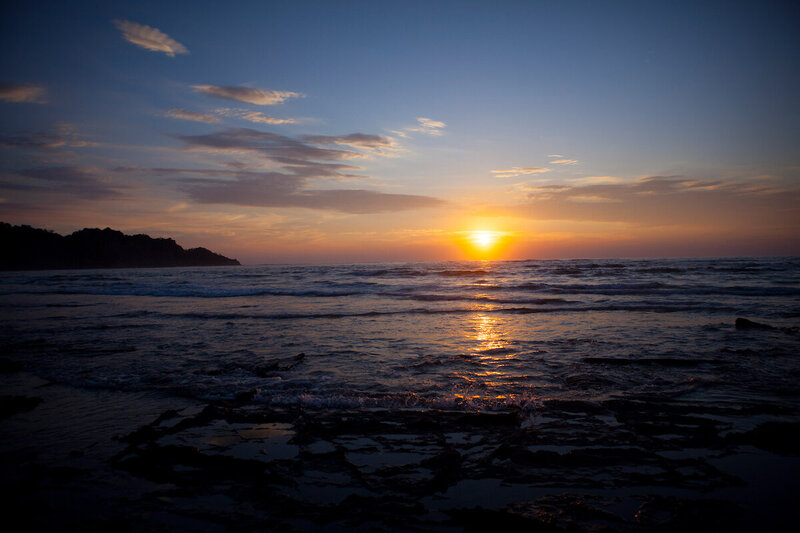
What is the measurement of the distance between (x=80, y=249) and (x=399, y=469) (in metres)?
115

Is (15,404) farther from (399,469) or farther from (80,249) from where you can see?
(80,249)

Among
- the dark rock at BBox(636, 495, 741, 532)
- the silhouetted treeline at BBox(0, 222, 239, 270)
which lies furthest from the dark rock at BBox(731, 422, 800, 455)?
the silhouetted treeline at BBox(0, 222, 239, 270)

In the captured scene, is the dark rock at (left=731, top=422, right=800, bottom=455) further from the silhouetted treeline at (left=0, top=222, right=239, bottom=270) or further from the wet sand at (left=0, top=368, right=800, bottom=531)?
the silhouetted treeline at (left=0, top=222, right=239, bottom=270)

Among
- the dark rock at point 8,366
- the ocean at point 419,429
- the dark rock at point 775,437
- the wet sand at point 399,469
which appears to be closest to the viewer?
the wet sand at point 399,469

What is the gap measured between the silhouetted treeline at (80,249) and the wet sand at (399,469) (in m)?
107

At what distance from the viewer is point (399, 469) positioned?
317 cm

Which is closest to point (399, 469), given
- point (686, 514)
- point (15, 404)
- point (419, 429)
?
point (419, 429)

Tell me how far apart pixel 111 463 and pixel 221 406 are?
1494mm

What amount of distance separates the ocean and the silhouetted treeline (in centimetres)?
10277

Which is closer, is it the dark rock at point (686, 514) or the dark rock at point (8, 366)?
the dark rock at point (686, 514)

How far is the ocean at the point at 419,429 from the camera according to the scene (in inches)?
104

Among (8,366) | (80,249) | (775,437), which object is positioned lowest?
(8,366)

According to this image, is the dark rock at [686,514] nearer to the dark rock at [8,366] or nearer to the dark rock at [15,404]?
the dark rock at [15,404]

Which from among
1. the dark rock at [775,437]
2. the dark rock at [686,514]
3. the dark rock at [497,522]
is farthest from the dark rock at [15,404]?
the dark rock at [775,437]
